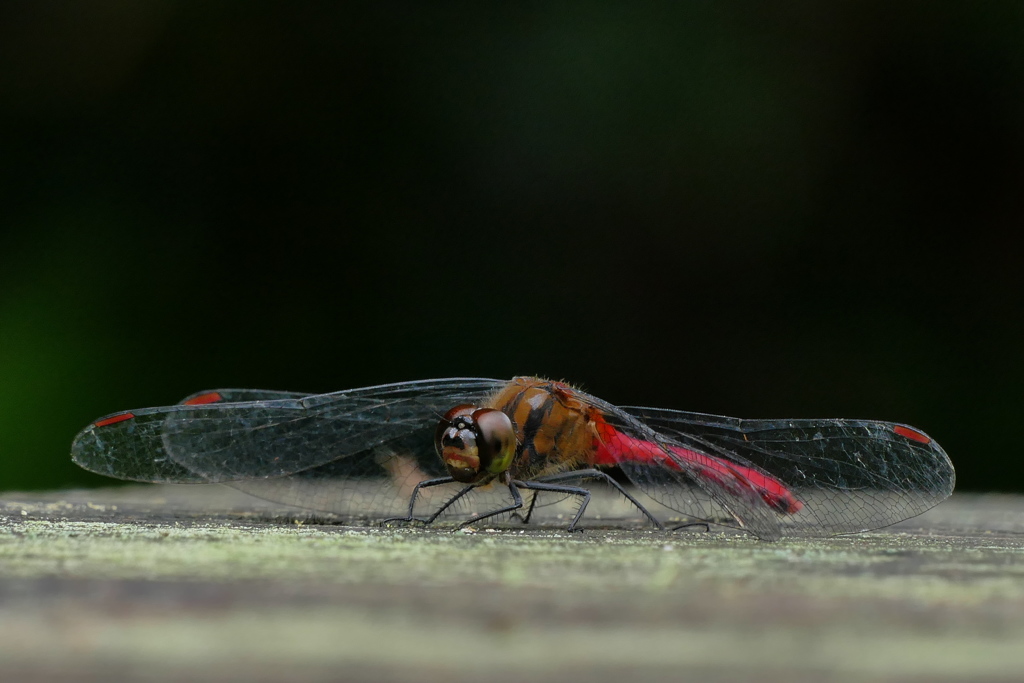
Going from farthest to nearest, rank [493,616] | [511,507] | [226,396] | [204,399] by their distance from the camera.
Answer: [226,396]
[204,399]
[511,507]
[493,616]

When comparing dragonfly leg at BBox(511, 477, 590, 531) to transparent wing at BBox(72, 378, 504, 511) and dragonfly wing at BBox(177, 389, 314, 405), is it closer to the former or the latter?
transparent wing at BBox(72, 378, 504, 511)

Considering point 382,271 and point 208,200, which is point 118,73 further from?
point 382,271

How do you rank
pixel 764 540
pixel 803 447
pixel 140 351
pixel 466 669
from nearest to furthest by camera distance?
1. pixel 466 669
2. pixel 764 540
3. pixel 803 447
4. pixel 140 351

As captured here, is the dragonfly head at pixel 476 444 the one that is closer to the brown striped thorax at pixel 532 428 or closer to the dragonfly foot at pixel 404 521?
the brown striped thorax at pixel 532 428

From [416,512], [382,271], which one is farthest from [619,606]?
[382,271]

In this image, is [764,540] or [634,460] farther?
[634,460]

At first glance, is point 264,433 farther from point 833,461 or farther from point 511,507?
point 833,461

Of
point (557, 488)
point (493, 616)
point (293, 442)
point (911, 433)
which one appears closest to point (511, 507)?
point (557, 488)
